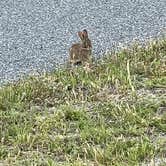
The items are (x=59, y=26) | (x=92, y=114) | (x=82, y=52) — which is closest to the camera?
(x=92, y=114)

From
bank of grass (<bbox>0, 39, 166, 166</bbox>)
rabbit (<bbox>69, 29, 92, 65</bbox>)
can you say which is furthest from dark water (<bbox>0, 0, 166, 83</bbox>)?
bank of grass (<bbox>0, 39, 166, 166</bbox>)

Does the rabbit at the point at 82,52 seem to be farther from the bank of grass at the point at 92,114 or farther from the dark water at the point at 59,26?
the dark water at the point at 59,26

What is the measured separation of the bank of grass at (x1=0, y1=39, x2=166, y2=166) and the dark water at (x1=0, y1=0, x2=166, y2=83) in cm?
71

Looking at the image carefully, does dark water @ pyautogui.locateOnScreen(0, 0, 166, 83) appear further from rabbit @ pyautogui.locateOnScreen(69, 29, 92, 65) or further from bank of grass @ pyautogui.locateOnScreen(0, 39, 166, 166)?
bank of grass @ pyautogui.locateOnScreen(0, 39, 166, 166)

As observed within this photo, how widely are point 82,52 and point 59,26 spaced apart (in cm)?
151

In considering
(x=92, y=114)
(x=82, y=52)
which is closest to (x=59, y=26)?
(x=82, y=52)

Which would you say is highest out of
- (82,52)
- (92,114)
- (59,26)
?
(59,26)

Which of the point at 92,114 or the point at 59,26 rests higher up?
the point at 59,26

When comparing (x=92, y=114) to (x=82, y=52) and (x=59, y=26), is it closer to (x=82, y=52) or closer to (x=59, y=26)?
(x=82, y=52)

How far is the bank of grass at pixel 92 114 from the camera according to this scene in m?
3.67

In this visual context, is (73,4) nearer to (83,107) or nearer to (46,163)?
(83,107)

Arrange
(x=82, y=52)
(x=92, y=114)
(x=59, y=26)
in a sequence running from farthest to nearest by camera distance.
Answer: (x=59, y=26) → (x=82, y=52) → (x=92, y=114)

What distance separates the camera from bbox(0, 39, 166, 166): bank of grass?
3.67 meters

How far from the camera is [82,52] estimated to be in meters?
5.19
